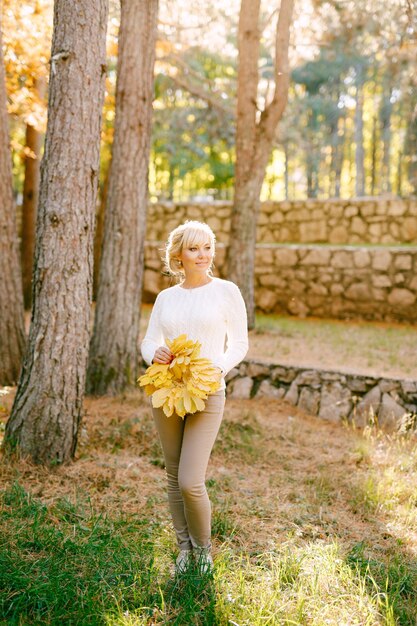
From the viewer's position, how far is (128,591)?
9.93 feet

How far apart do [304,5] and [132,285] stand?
534 centimetres

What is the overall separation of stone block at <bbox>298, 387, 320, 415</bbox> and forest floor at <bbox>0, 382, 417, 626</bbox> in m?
0.77

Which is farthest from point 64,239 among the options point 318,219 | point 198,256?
point 318,219

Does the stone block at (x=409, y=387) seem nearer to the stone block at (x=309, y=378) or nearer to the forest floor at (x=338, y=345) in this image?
the forest floor at (x=338, y=345)

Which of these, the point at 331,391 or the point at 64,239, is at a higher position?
the point at 64,239

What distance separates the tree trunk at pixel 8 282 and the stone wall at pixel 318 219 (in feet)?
25.9

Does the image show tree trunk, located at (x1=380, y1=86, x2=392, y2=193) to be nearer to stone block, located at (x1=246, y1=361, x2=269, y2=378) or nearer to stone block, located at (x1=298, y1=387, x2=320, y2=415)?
stone block, located at (x1=246, y1=361, x2=269, y2=378)

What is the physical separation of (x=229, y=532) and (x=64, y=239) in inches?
86.4

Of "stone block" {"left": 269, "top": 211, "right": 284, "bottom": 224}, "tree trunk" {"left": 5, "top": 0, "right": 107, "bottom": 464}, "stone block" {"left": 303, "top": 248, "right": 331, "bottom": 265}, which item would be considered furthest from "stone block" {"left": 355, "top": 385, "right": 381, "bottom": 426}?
"stone block" {"left": 269, "top": 211, "right": 284, "bottom": 224}

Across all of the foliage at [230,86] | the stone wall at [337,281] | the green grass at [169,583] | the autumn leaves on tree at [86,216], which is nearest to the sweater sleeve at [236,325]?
the green grass at [169,583]

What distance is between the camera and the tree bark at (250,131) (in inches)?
322

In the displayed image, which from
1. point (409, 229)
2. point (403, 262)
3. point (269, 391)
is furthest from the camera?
point (409, 229)

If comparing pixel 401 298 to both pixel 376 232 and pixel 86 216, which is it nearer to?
pixel 376 232

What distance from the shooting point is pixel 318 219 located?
13664mm
